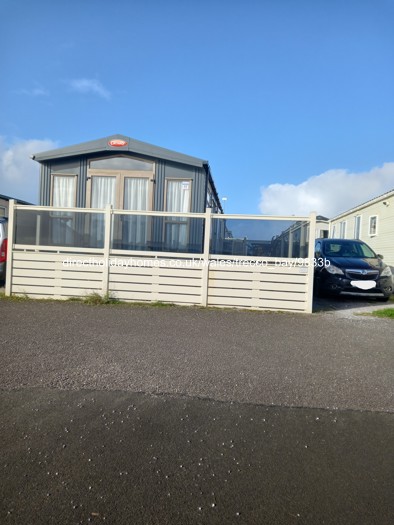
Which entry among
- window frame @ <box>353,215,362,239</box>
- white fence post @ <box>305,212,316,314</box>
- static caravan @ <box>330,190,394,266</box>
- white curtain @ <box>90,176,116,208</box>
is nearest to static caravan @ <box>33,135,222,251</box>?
white curtain @ <box>90,176,116,208</box>

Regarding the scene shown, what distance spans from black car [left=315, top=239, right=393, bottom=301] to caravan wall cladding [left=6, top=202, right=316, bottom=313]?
2197 mm

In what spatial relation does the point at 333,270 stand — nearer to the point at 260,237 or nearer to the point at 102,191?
the point at 260,237

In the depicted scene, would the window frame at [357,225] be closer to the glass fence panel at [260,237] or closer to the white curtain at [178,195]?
the white curtain at [178,195]

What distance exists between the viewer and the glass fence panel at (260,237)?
289 inches

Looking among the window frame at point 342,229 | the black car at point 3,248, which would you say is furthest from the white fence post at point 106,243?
the window frame at point 342,229

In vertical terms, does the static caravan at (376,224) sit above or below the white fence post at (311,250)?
above

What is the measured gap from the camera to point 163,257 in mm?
7570

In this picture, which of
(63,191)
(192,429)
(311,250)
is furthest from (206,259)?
(63,191)

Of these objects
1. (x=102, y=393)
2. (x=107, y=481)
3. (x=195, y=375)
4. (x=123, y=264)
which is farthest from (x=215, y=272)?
(x=107, y=481)

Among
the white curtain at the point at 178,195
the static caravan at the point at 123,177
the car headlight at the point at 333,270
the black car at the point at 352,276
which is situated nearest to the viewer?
the black car at the point at 352,276

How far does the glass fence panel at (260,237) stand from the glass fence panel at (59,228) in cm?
259

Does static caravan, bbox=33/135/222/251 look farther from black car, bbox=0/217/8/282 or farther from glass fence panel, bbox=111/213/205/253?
glass fence panel, bbox=111/213/205/253

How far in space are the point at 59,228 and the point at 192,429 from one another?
6.21 meters

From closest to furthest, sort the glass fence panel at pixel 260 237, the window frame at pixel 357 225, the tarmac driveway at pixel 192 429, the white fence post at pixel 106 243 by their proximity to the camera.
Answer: the tarmac driveway at pixel 192 429 < the glass fence panel at pixel 260 237 < the white fence post at pixel 106 243 < the window frame at pixel 357 225
